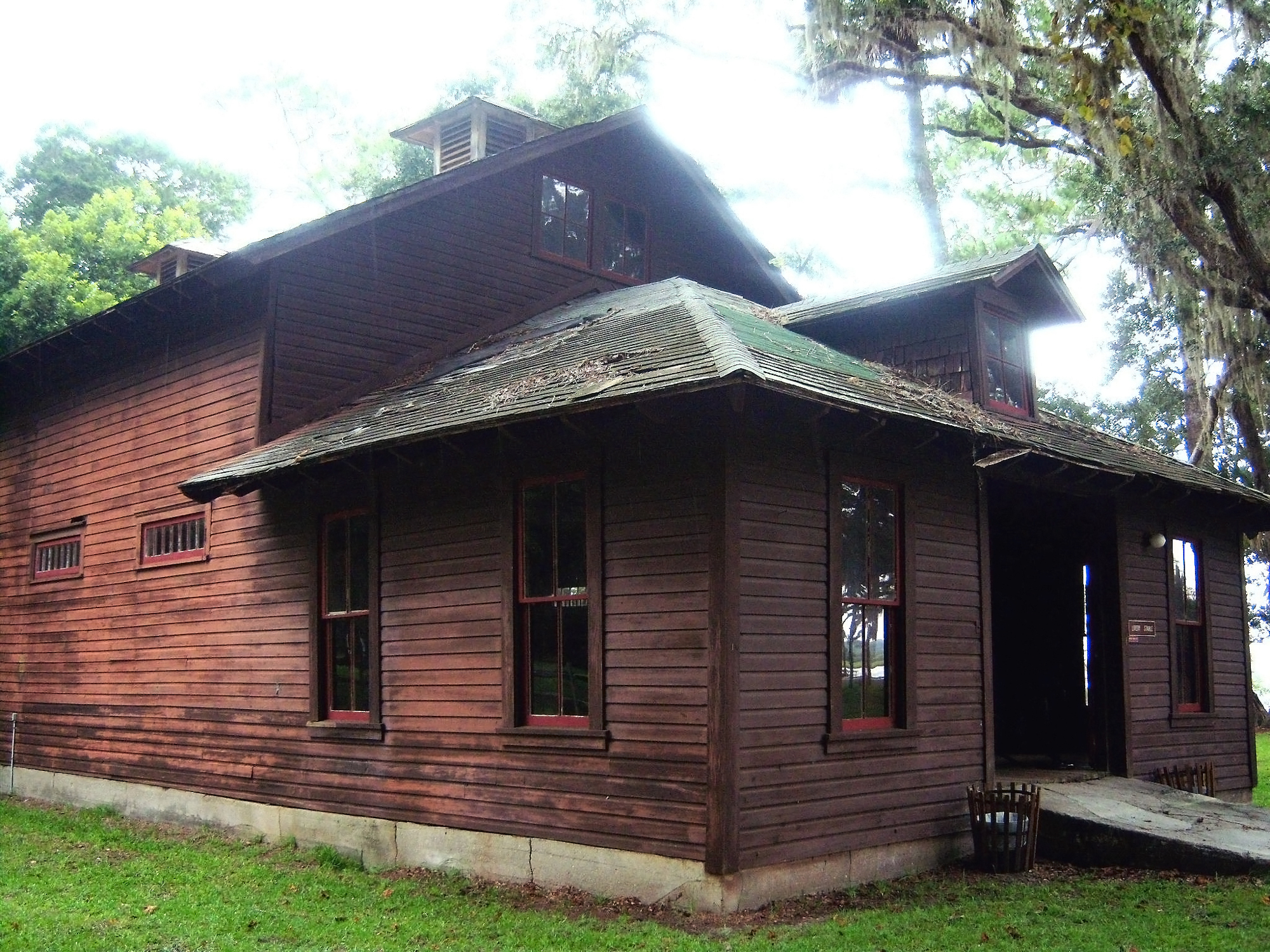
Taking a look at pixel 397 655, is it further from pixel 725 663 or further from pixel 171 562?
pixel 171 562

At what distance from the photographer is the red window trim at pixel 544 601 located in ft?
33.2

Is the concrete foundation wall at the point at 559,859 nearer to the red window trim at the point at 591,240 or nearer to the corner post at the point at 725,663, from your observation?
the corner post at the point at 725,663

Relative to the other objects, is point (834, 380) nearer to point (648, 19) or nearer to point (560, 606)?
point (560, 606)

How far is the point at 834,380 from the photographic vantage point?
1014 cm

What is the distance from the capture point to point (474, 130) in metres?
17.3

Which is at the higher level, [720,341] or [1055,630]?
[720,341]

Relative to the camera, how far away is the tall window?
48.1ft

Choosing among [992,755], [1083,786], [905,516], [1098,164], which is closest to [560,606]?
[905,516]

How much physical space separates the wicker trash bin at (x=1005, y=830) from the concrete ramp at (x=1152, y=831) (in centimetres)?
38

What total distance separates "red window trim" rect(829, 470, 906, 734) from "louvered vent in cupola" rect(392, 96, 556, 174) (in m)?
8.71

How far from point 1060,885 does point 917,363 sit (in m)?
5.15

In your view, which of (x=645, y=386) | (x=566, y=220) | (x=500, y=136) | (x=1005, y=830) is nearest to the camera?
(x=645, y=386)

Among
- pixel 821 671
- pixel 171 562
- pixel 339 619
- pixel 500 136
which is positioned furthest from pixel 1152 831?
pixel 500 136

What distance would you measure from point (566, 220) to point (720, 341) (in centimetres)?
760
